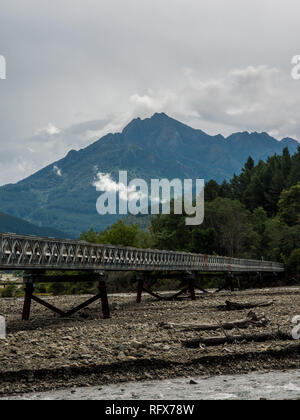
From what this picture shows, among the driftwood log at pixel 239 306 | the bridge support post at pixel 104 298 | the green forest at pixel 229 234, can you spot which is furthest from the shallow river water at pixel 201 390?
the green forest at pixel 229 234

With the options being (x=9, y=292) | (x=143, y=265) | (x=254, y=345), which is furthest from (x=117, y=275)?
(x=254, y=345)

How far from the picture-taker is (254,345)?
48.9 ft

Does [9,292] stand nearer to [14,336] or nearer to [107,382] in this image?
[14,336]

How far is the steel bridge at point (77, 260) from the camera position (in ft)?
68.2

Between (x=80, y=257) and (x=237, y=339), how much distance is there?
12.6 m

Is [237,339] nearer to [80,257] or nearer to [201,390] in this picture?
[201,390]

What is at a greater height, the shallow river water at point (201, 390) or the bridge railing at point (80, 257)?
the bridge railing at point (80, 257)

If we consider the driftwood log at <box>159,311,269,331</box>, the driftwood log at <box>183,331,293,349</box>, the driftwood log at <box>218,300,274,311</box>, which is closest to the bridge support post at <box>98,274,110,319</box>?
the driftwood log at <box>218,300,274,311</box>

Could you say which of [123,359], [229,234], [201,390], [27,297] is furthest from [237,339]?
[229,234]

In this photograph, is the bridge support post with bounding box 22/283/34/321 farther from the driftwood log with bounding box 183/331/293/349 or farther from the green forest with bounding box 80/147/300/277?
the green forest with bounding box 80/147/300/277

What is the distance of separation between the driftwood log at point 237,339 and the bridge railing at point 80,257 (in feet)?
27.2

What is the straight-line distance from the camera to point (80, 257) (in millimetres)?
26266

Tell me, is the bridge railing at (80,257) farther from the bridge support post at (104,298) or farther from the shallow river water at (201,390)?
the shallow river water at (201,390)
